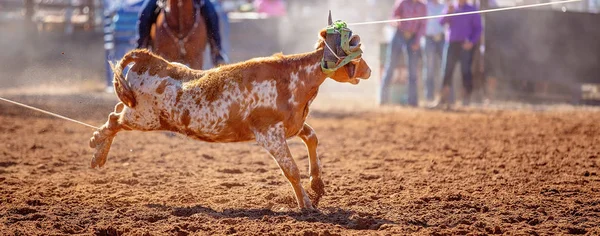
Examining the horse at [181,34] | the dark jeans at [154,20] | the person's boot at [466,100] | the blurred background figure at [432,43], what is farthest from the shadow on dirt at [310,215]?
the blurred background figure at [432,43]

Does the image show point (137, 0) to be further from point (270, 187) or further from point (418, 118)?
point (270, 187)

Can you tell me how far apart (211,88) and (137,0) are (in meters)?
10.6

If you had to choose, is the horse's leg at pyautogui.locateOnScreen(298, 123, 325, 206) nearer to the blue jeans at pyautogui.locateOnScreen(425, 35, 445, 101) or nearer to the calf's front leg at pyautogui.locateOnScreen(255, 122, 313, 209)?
the calf's front leg at pyautogui.locateOnScreen(255, 122, 313, 209)

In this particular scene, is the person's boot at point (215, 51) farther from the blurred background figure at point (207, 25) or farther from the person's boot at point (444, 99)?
the person's boot at point (444, 99)

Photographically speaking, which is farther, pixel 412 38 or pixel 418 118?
pixel 412 38

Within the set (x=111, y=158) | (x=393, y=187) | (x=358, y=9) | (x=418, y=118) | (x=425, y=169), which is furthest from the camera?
(x=358, y=9)

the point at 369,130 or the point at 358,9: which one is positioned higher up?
the point at 358,9

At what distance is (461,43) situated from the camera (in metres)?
14.2

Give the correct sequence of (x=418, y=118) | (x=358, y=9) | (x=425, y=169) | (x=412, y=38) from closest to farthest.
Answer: (x=425, y=169), (x=418, y=118), (x=412, y=38), (x=358, y=9)

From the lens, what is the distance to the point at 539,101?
1559cm

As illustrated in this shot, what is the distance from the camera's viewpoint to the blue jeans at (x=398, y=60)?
14.5 metres

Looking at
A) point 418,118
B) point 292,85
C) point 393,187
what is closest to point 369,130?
point 418,118

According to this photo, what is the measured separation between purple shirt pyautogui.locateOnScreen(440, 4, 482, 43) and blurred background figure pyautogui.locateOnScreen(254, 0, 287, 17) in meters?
7.16

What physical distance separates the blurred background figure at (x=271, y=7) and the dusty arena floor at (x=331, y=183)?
974 centimetres
